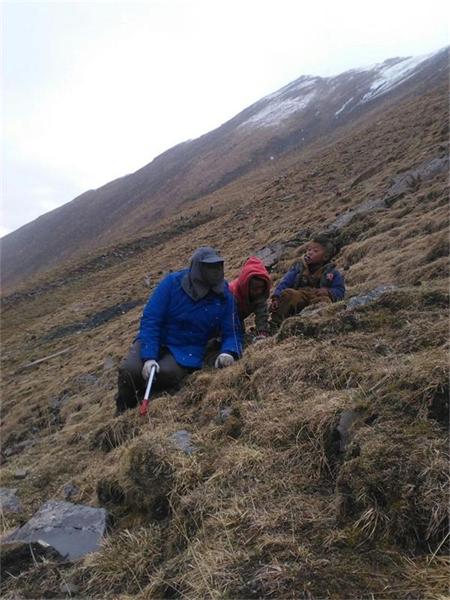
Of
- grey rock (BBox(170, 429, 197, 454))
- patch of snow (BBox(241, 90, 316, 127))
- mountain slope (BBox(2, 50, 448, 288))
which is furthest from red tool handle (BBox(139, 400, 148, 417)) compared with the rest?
patch of snow (BBox(241, 90, 316, 127))

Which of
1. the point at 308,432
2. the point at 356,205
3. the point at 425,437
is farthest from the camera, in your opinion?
the point at 356,205

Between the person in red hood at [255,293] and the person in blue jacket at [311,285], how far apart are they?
1.10 ft

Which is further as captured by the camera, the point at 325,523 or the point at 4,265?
the point at 4,265

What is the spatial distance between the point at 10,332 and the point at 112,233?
3553 cm

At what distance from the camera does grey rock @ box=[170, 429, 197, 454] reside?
12.8 ft

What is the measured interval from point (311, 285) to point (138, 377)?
9.92 feet

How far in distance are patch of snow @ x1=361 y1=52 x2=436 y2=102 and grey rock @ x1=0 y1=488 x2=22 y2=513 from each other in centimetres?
7083

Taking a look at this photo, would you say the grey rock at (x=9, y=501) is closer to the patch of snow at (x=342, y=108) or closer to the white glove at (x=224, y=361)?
the white glove at (x=224, y=361)

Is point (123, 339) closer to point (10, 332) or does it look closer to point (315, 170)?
point (10, 332)

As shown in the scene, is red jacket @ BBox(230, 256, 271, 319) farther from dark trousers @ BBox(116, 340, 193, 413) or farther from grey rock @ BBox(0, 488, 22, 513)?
grey rock @ BBox(0, 488, 22, 513)

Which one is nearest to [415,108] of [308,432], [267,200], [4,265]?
[267,200]

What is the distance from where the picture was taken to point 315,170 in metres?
32.2

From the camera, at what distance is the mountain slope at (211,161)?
208 ft

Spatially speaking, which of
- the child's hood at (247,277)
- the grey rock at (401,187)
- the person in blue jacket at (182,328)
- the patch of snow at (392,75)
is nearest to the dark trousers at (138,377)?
the person in blue jacket at (182,328)
